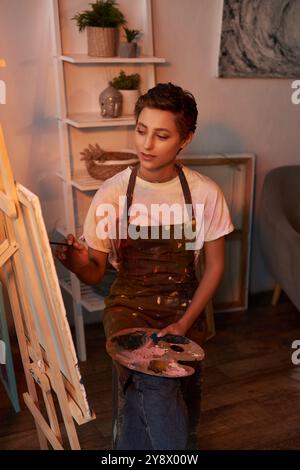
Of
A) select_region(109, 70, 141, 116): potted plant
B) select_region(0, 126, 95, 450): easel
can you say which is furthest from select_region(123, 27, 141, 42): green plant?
select_region(0, 126, 95, 450): easel

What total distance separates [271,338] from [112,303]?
1361 mm

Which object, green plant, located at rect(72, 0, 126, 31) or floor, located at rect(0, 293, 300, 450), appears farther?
green plant, located at rect(72, 0, 126, 31)

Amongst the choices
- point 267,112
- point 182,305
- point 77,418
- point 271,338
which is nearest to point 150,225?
point 182,305

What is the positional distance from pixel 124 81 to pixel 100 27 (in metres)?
0.24

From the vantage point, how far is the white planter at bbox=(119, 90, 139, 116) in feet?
7.97

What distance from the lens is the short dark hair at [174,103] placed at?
1.55 metres

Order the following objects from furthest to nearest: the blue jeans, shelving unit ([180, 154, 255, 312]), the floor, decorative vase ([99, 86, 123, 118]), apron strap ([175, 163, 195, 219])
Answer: shelving unit ([180, 154, 255, 312]), decorative vase ([99, 86, 123, 118]), the floor, apron strap ([175, 163, 195, 219]), the blue jeans

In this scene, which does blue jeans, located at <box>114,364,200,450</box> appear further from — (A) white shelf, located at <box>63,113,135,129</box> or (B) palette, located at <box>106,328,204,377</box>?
(A) white shelf, located at <box>63,113,135,129</box>

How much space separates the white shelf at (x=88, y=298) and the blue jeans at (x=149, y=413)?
2.99ft

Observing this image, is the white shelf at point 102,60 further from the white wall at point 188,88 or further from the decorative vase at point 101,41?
the white wall at point 188,88

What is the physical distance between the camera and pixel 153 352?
1.47m

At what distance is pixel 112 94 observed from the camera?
2.35 metres

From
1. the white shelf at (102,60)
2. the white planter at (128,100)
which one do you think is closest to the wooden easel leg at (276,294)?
the white planter at (128,100)

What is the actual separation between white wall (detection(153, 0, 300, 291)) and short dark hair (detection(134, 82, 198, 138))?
43.4 inches
